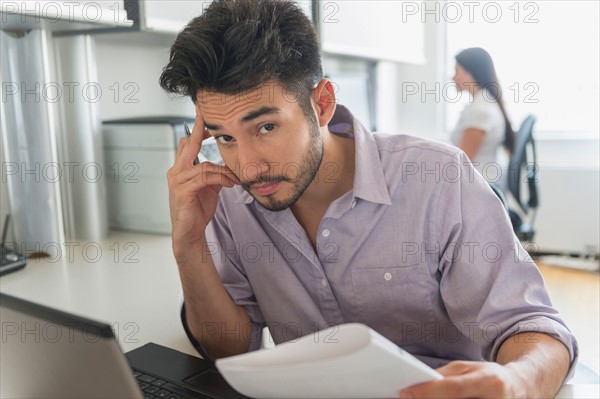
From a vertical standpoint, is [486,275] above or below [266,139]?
below

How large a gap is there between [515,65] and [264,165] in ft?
10.4

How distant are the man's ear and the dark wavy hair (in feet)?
0.10

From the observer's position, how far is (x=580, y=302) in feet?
9.38

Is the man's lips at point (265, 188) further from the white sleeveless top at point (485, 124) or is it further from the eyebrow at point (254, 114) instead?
the white sleeveless top at point (485, 124)

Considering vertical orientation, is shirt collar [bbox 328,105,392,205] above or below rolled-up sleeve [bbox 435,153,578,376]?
above

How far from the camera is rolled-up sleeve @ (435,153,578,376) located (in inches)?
35.5

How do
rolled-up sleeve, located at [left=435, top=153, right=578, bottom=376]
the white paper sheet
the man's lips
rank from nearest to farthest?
1. the white paper sheet
2. rolled-up sleeve, located at [left=435, top=153, right=578, bottom=376]
3. the man's lips

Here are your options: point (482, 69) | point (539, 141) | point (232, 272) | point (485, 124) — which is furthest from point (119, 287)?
point (539, 141)

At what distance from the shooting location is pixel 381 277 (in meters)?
1.06

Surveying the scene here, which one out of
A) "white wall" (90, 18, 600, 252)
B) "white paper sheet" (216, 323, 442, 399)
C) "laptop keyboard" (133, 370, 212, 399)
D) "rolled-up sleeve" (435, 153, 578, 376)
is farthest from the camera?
"white wall" (90, 18, 600, 252)

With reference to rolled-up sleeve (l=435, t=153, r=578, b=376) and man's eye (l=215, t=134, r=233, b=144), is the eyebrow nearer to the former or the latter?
man's eye (l=215, t=134, r=233, b=144)

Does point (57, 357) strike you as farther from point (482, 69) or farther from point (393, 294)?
point (482, 69)

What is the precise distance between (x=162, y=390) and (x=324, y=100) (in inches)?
22.2

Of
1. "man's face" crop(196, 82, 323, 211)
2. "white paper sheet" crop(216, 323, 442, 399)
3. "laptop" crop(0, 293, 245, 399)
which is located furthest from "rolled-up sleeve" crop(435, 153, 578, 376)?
"laptop" crop(0, 293, 245, 399)
